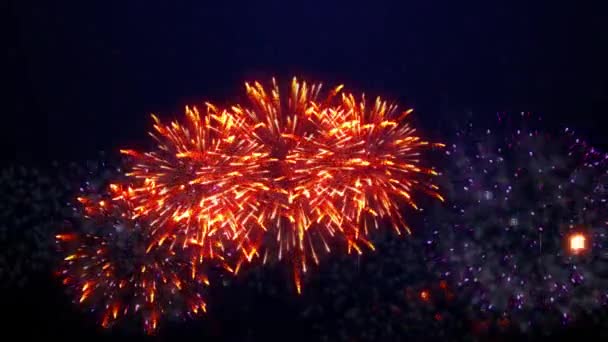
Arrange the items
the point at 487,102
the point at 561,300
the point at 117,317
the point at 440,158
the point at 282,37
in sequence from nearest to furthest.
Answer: the point at 561,300 < the point at 117,317 < the point at 440,158 < the point at 487,102 < the point at 282,37

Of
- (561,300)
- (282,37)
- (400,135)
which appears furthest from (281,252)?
(282,37)

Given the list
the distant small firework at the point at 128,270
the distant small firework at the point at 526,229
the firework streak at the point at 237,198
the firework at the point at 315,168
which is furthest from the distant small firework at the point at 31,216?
the distant small firework at the point at 526,229

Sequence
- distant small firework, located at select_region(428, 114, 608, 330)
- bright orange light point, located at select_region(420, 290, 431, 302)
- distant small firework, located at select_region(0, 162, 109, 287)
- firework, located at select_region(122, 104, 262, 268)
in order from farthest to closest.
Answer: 1. distant small firework, located at select_region(0, 162, 109, 287)
2. bright orange light point, located at select_region(420, 290, 431, 302)
3. distant small firework, located at select_region(428, 114, 608, 330)
4. firework, located at select_region(122, 104, 262, 268)

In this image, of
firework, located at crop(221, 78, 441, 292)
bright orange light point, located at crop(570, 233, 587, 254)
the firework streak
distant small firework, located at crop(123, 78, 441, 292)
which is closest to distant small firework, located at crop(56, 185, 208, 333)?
the firework streak

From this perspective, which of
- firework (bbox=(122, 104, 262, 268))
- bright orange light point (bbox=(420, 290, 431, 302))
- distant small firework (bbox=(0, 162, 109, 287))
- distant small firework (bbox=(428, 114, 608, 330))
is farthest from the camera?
distant small firework (bbox=(0, 162, 109, 287))

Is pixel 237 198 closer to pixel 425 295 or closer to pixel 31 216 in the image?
pixel 425 295

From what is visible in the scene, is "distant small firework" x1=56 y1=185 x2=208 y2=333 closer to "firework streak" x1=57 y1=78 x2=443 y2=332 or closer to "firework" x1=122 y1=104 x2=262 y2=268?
"firework streak" x1=57 y1=78 x2=443 y2=332

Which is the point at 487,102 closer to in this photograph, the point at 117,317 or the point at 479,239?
the point at 479,239
